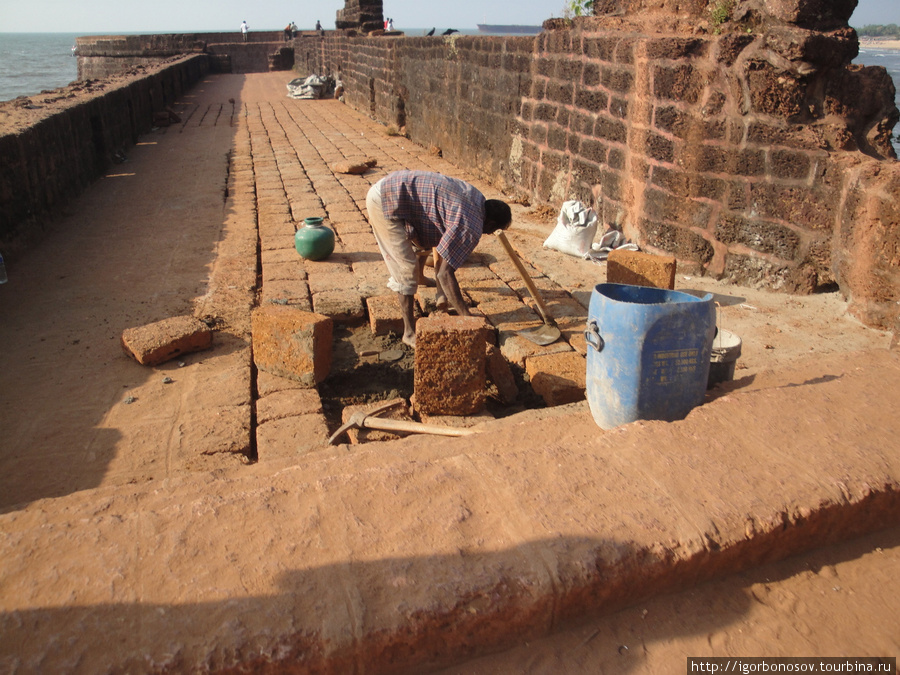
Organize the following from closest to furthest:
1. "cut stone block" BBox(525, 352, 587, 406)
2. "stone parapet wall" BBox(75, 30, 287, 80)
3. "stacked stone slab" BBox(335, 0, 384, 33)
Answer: "cut stone block" BBox(525, 352, 587, 406) < "stacked stone slab" BBox(335, 0, 384, 33) < "stone parapet wall" BBox(75, 30, 287, 80)

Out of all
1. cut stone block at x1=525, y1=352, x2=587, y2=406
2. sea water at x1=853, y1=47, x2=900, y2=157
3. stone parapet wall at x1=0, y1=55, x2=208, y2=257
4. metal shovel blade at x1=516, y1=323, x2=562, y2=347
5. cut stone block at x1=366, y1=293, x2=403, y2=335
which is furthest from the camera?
sea water at x1=853, y1=47, x2=900, y2=157

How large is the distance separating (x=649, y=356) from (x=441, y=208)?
74.3 inches

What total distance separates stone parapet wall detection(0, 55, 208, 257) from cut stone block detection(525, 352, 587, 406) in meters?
5.11

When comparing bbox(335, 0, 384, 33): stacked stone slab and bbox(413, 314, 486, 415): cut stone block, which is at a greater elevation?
bbox(335, 0, 384, 33): stacked stone slab

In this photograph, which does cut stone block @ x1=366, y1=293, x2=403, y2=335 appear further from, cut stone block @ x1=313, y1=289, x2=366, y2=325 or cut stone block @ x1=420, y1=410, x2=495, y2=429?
cut stone block @ x1=420, y1=410, x2=495, y2=429

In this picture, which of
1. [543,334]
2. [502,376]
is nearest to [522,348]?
[543,334]

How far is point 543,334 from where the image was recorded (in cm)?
A: 425

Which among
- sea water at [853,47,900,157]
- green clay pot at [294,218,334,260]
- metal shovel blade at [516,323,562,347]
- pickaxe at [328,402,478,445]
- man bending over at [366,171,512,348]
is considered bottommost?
pickaxe at [328,402,478,445]

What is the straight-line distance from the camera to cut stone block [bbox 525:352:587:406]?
11.9 feet

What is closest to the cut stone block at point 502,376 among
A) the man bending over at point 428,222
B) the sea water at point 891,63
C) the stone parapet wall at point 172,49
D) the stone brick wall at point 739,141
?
the man bending over at point 428,222

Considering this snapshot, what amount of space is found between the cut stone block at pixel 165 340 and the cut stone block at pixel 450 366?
66.1 inches

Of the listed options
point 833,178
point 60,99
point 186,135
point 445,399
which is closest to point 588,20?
point 833,178

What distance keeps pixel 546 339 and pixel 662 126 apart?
88.9 inches

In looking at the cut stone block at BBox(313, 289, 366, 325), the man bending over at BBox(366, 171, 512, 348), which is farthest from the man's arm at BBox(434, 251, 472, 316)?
the cut stone block at BBox(313, 289, 366, 325)
